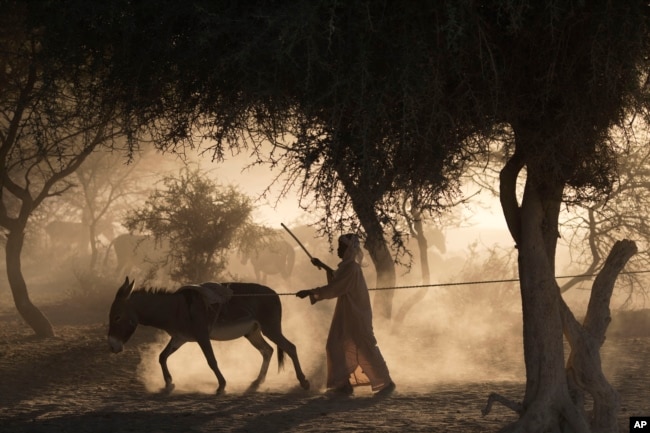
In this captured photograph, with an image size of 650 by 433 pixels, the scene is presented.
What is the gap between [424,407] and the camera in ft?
35.4

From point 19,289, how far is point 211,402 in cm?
841

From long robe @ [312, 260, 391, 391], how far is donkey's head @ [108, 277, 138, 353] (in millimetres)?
2425

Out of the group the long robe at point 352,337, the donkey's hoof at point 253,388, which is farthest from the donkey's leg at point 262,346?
the long robe at point 352,337

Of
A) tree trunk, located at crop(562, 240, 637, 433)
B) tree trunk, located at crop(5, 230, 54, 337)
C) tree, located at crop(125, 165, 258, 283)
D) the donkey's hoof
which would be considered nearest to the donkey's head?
the donkey's hoof

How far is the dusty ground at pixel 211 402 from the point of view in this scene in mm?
9703

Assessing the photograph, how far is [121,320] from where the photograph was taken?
11867 millimetres

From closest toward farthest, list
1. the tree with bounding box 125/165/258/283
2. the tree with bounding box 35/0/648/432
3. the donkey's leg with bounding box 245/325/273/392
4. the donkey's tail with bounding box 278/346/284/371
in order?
the tree with bounding box 35/0/648/432 → the donkey's tail with bounding box 278/346/284/371 → the donkey's leg with bounding box 245/325/273/392 → the tree with bounding box 125/165/258/283

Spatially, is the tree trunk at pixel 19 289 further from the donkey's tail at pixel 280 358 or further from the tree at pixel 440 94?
the tree at pixel 440 94

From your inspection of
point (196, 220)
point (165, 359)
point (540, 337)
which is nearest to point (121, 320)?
point (165, 359)

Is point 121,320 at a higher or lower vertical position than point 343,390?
higher

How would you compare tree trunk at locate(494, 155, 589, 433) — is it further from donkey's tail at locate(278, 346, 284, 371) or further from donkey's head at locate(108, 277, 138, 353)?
donkey's head at locate(108, 277, 138, 353)

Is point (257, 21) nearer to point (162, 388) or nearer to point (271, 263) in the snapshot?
point (162, 388)

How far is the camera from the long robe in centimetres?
1191

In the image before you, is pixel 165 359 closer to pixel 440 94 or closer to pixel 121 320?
pixel 121 320
